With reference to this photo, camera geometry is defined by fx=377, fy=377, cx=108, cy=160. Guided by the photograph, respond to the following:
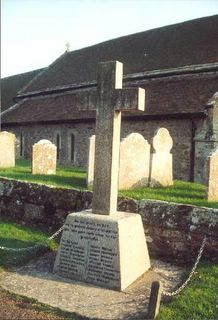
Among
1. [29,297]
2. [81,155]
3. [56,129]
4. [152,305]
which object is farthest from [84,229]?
[56,129]

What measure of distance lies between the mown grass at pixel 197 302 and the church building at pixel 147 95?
8.96m

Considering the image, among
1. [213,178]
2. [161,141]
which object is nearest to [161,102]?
[161,141]

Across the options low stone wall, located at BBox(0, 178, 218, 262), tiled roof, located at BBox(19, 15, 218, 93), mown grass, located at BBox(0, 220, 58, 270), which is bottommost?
mown grass, located at BBox(0, 220, 58, 270)

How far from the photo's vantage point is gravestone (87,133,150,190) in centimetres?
1032

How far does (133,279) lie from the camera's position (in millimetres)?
5613

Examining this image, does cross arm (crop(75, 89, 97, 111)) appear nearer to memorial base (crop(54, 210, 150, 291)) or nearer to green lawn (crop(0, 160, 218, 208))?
memorial base (crop(54, 210, 150, 291))

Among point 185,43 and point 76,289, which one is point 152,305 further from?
point 185,43

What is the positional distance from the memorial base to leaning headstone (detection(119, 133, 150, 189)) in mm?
4363

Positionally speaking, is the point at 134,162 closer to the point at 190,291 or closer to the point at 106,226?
the point at 106,226

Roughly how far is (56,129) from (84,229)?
16552 mm

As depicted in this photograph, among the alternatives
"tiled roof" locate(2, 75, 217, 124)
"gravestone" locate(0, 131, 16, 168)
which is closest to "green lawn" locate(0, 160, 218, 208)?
"gravestone" locate(0, 131, 16, 168)

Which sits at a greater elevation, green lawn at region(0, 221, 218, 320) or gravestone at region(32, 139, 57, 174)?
gravestone at region(32, 139, 57, 174)

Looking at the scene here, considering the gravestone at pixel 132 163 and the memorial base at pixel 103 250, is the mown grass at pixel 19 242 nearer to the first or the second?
the memorial base at pixel 103 250

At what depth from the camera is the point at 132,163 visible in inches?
415
